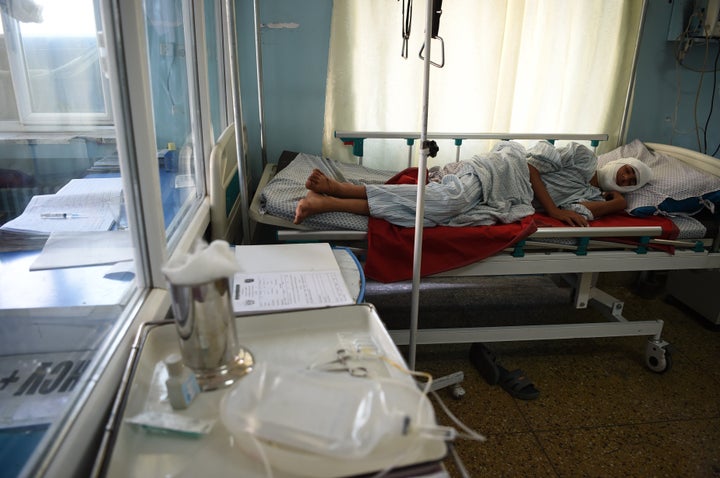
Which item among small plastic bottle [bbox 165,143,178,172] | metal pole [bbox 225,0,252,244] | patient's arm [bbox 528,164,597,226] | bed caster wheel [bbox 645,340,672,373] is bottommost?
bed caster wheel [bbox 645,340,672,373]

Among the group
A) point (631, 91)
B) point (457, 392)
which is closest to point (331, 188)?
point (457, 392)

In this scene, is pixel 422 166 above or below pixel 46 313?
above

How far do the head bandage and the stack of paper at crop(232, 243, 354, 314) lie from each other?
164 cm

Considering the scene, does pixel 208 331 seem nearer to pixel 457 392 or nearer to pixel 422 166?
pixel 422 166

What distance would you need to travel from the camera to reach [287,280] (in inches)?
44.9

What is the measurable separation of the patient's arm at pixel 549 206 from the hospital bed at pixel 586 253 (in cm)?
13

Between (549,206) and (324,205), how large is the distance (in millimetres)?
1046

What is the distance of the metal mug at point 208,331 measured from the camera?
706mm

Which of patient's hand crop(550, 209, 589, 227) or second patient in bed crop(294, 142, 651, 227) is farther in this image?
patient's hand crop(550, 209, 589, 227)

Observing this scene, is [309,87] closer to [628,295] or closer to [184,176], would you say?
[184,176]

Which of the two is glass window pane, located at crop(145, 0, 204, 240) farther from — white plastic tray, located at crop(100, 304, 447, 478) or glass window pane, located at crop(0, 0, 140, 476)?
white plastic tray, located at crop(100, 304, 447, 478)

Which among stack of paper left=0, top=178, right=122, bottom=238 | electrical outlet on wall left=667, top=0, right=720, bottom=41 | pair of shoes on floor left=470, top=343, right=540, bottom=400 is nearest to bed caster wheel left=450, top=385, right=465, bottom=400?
pair of shoes on floor left=470, top=343, right=540, bottom=400

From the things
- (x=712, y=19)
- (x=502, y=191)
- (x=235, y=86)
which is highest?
(x=712, y=19)

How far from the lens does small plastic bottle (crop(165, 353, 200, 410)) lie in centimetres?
70
